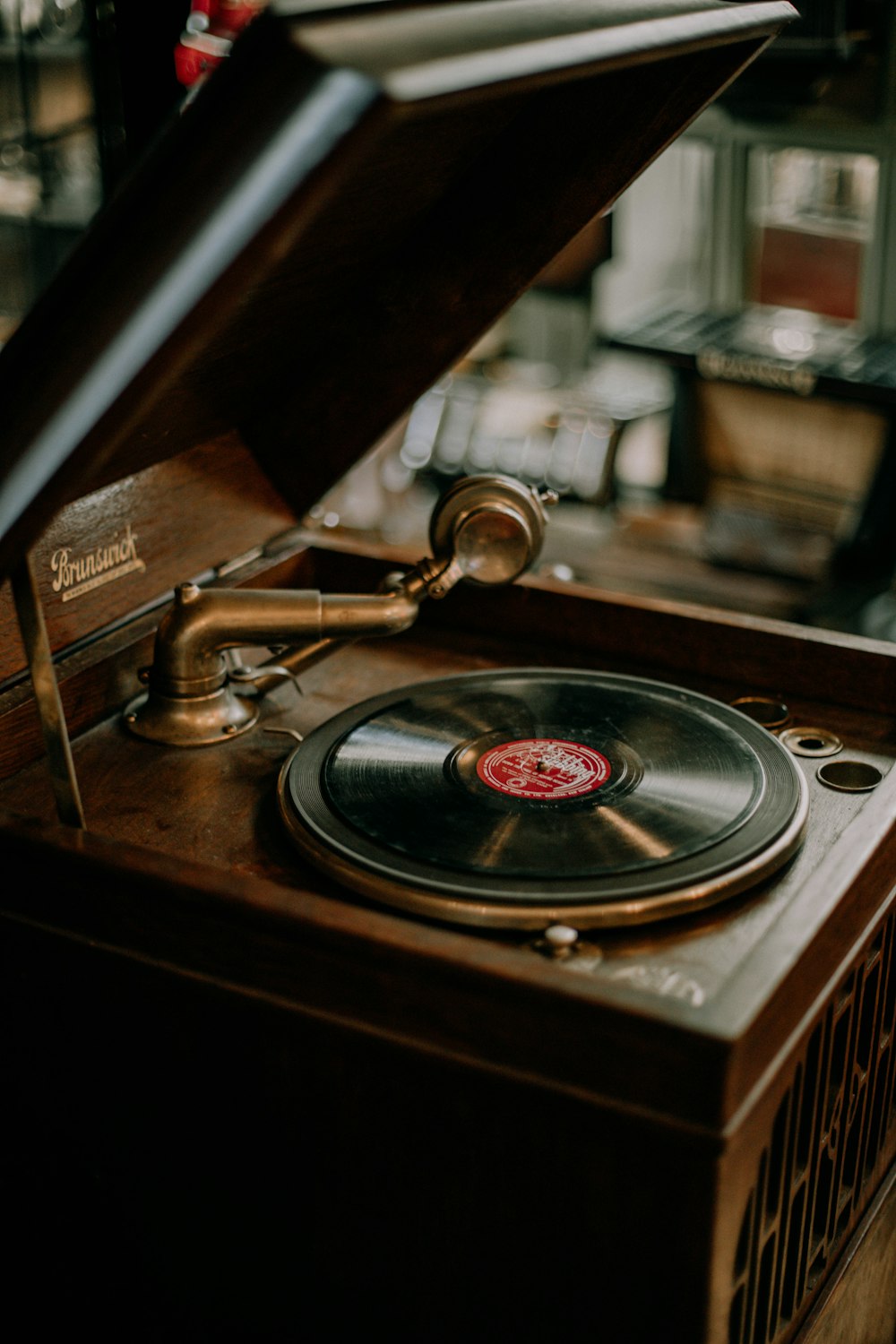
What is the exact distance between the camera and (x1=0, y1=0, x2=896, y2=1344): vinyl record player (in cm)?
100

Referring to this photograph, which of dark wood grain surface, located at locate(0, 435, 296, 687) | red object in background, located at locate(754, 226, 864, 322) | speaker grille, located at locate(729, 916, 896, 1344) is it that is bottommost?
speaker grille, located at locate(729, 916, 896, 1344)

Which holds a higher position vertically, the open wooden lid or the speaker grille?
the open wooden lid

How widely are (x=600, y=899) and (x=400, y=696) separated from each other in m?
0.50

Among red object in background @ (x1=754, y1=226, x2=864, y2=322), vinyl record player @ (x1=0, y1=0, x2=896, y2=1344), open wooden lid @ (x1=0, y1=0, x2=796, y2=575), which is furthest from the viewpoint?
red object in background @ (x1=754, y1=226, x2=864, y2=322)

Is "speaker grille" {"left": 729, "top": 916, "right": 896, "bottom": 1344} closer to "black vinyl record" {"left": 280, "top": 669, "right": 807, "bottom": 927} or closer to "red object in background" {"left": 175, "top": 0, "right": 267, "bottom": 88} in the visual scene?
"black vinyl record" {"left": 280, "top": 669, "right": 807, "bottom": 927}

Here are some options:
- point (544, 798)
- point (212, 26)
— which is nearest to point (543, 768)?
point (544, 798)

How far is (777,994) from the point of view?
1049 mm

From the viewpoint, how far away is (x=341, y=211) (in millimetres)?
1314

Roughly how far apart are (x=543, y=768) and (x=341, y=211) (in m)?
0.58

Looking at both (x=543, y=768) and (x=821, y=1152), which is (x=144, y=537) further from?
(x=821, y=1152)

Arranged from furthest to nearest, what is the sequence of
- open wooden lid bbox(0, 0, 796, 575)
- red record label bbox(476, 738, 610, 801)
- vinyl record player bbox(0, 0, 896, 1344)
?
1. red record label bbox(476, 738, 610, 801)
2. vinyl record player bbox(0, 0, 896, 1344)
3. open wooden lid bbox(0, 0, 796, 575)

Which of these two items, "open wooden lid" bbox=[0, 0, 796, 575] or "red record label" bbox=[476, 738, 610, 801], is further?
"red record label" bbox=[476, 738, 610, 801]

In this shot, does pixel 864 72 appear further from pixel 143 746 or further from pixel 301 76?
pixel 301 76

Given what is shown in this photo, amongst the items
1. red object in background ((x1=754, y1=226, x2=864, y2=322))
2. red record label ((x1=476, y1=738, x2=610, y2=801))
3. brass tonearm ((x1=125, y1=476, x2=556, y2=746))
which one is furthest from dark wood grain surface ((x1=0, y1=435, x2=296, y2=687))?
red object in background ((x1=754, y1=226, x2=864, y2=322))
